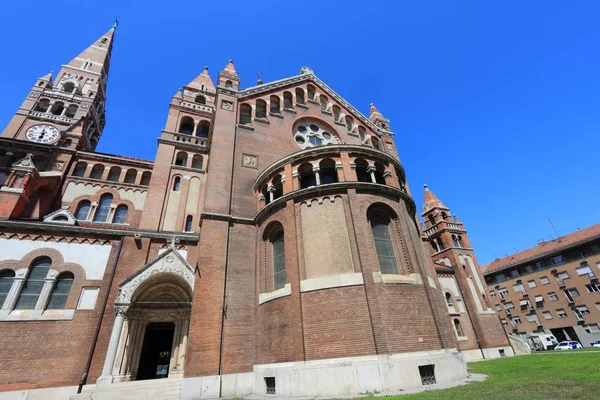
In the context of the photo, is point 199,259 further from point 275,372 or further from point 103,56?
point 103,56

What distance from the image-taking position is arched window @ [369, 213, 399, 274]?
→ 12977mm

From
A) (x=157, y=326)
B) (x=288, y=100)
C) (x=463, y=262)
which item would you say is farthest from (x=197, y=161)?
(x=463, y=262)

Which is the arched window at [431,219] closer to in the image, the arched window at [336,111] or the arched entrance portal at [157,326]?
the arched window at [336,111]

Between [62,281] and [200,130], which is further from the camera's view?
[200,130]

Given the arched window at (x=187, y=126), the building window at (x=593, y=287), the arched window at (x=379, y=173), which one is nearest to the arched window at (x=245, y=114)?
the arched window at (x=187, y=126)

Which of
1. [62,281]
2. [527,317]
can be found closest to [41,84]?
[62,281]

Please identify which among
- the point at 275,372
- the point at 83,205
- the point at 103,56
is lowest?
the point at 275,372

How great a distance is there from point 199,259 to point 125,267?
15.2 ft

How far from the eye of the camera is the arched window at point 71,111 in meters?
32.1

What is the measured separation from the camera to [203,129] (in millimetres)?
27938

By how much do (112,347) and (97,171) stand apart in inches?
636

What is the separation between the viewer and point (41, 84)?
31844mm

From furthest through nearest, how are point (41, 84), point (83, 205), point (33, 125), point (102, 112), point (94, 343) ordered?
point (102, 112) < point (41, 84) < point (33, 125) < point (83, 205) < point (94, 343)

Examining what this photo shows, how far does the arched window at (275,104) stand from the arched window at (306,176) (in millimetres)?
8876
